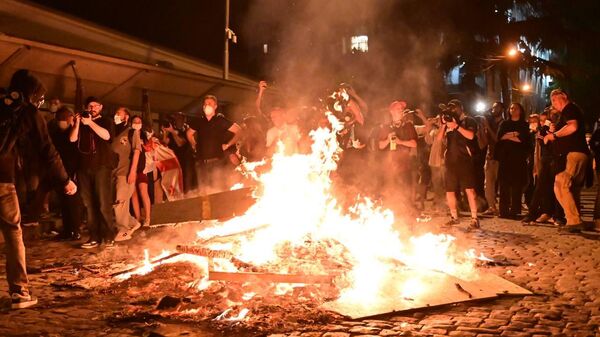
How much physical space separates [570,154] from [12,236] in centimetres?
835

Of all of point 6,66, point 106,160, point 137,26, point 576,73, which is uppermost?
point 137,26

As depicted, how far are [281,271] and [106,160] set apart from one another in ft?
13.3

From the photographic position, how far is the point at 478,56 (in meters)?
26.7

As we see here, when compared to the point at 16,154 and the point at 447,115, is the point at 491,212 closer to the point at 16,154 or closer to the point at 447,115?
the point at 447,115

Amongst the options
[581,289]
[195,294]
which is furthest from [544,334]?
[195,294]

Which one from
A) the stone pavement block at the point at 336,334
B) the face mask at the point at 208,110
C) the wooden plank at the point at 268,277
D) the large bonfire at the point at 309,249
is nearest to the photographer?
the stone pavement block at the point at 336,334

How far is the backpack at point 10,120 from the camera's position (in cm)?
546

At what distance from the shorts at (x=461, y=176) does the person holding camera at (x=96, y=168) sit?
18.7 feet

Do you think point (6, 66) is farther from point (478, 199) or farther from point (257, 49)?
point (257, 49)

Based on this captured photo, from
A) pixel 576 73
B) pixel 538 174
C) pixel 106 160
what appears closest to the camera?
pixel 106 160

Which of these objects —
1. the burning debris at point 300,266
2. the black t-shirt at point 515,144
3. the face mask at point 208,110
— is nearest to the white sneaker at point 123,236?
the burning debris at point 300,266

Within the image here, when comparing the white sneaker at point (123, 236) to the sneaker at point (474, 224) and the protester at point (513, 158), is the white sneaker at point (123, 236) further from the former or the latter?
the protester at point (513, 158)

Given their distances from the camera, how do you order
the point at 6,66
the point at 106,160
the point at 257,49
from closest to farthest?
the point at 106,160 < the point at 6,66 < the point at 257,49

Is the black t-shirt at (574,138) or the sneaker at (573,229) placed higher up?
the black t-shirt at (574,138)
